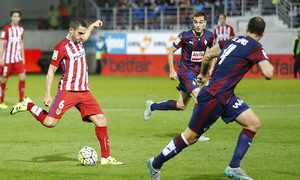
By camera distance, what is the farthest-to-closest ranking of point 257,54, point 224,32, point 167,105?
1. point 224,32
2. point 167,105
3. point 257,54

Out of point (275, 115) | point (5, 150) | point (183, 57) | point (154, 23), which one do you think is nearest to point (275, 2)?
point (154, 23)

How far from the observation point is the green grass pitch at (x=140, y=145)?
765cm

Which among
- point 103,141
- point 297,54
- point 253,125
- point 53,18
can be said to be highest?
point 253,125

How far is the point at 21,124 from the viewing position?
12953 mm

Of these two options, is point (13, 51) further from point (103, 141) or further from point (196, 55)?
point (103, 141)

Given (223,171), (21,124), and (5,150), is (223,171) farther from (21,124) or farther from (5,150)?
(21,124)

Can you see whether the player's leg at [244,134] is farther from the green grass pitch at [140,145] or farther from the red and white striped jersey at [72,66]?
the red and white striped jersey at [72,66]

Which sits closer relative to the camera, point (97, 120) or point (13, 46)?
point (97, 120)

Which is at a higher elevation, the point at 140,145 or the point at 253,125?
the point at 253,125

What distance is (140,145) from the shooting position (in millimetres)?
9930

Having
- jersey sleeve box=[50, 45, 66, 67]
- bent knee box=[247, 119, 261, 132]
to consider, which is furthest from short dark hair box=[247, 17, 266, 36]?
jersey sleeve box=[50, 45, 66, 67]

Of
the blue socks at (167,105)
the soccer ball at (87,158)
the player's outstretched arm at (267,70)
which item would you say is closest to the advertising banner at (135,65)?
the blue socks at (167,105)

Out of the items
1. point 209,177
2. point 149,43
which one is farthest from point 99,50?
point 209,177

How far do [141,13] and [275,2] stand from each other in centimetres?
787
